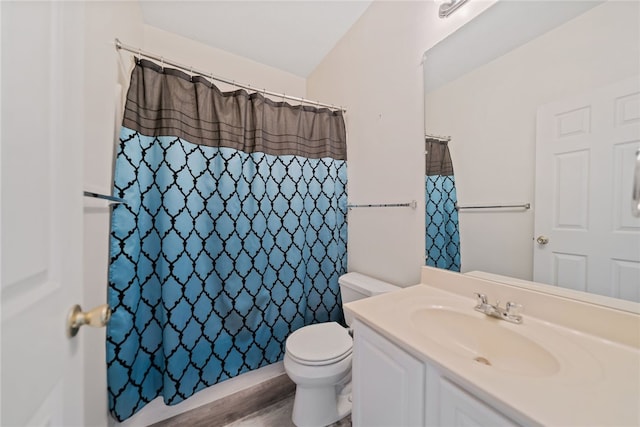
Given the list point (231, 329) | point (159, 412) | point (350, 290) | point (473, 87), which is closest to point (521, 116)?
point (473, 87)

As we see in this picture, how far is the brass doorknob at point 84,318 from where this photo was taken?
1.42ft

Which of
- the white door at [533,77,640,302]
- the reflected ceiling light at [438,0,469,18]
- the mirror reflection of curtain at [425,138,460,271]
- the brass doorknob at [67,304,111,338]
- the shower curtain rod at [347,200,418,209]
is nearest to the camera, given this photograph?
the brass doorknob at [67,304,111,338]

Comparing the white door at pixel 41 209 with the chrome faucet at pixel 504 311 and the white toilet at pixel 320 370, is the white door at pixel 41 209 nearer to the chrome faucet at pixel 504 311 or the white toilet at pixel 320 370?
the white toilet at pixel 320 370

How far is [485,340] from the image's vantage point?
79 cm

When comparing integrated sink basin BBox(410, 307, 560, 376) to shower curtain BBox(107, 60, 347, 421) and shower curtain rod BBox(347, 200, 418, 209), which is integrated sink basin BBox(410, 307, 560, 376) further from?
shower curtain BBox(107, 60, 347, 421)

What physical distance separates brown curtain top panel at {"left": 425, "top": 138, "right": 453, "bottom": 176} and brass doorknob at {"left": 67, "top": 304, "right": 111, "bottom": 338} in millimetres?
1285

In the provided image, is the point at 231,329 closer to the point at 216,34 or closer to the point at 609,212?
the point at 609,212

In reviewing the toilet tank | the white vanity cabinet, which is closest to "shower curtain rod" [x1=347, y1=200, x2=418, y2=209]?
the toilet tank

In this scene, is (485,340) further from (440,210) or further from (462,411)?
(440,210)

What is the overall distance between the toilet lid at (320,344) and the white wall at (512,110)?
0.74m

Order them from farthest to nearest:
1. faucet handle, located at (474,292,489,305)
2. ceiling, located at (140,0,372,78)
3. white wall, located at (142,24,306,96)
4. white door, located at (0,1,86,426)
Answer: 1. white wall, located at (142,24,306,96)
2. ceiling, located at (140,0,372,78)
3. faucet handle, located at (474,292,489,305)
4. white door, located at (0,1,86,426)

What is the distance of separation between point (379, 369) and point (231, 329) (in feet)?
3.40

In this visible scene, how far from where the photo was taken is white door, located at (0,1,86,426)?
11.6 inches

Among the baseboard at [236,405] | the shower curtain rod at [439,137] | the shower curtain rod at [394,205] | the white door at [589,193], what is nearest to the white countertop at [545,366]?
the white door at [589,193]
